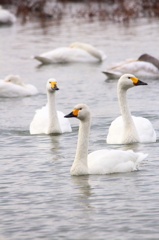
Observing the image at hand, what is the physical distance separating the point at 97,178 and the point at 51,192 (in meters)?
0.90

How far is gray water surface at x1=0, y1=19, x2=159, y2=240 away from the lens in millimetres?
7508

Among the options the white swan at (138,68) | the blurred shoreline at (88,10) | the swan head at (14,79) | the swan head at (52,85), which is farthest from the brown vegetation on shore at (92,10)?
the swan head at (52,85)

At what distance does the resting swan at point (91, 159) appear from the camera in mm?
9453

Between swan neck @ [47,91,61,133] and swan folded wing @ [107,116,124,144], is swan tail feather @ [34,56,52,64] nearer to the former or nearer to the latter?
swan neck @ [47,91,61,133]

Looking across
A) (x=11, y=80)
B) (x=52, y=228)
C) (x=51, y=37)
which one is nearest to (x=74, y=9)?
(x=51, y=37)

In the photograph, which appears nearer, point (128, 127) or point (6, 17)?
point (128, 127)

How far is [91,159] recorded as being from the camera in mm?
9711

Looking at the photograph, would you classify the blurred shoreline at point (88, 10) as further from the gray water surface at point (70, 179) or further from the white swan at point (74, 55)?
the gray water surface at point (70, 179)

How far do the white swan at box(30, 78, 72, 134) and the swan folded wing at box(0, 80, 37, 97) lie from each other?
418cm

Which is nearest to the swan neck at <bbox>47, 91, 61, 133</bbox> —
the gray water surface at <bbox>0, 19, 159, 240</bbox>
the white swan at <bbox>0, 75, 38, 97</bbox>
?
the gray water surface at <bbox>0, 19, 159, 240</bbox>

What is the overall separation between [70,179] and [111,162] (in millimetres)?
657

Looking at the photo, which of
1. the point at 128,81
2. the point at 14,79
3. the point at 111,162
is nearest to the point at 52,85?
the point at 128,81

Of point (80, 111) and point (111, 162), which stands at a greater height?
point (80, 111)

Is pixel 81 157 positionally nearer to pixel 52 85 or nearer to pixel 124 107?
pixel 124 107
